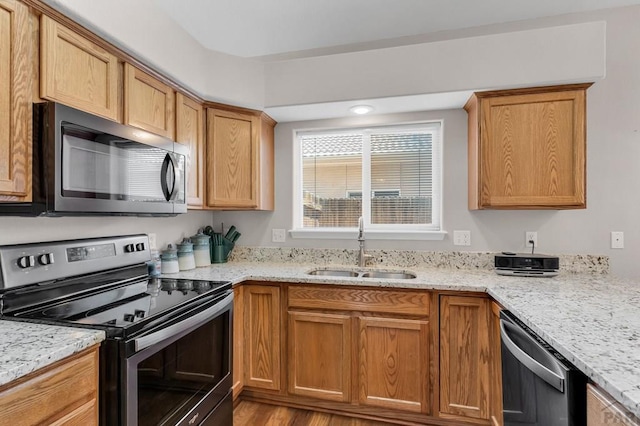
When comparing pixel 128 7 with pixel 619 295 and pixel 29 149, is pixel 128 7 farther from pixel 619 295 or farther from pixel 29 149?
pixel 619 295

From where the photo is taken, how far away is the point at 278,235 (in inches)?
108

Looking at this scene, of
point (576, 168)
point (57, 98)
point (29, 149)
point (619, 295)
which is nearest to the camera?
point (29, 149)

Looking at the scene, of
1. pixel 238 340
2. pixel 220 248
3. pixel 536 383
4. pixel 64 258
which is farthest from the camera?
pixel 220 248

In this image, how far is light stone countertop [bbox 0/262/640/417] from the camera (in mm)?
850

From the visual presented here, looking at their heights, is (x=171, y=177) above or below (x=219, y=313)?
above

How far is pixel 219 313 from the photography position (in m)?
1.71

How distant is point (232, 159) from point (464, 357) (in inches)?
76.9

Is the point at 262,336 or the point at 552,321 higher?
the point at 552,321

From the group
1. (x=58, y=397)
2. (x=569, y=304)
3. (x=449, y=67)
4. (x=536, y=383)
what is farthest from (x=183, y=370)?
(x=449, y=67)

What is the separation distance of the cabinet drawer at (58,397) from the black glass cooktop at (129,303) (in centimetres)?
15

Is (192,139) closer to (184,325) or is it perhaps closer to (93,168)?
(93,168)

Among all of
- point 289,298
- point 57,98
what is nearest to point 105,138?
point 57,98

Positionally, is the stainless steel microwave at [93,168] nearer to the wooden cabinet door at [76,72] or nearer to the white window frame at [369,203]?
the wooden cabinet door at [76,72]

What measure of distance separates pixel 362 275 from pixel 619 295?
4.51ft
